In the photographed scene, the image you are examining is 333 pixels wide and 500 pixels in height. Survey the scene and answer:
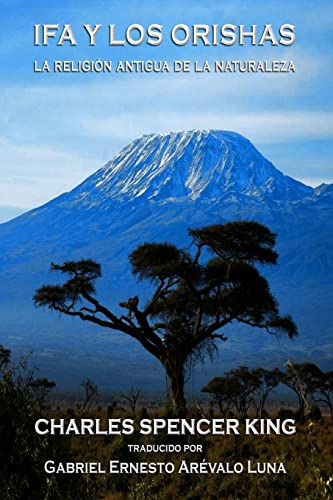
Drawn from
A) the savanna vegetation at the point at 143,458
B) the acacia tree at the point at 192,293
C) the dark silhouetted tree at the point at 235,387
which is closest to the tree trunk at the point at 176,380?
the acacia tree at the point at 192,293

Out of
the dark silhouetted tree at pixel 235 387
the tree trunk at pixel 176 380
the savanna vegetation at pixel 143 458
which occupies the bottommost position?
the savanna vegetation at pixel 143 458

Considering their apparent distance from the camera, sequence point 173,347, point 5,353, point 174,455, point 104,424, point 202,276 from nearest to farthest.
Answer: point 174,455
point 104,424
point 173,347
point 202,276
point 5,353

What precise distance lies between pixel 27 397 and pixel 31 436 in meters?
0.56

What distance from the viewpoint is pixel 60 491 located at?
12.0 metres

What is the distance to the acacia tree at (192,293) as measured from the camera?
27250mm

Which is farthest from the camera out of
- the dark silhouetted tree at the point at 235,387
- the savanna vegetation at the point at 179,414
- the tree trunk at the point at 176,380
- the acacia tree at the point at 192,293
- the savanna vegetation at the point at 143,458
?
the dark silhouetted tree at the point at 235,387

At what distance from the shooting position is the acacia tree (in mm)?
27250

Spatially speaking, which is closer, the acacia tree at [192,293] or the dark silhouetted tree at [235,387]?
the acacia tree at [192,293]

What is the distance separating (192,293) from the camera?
29.3m

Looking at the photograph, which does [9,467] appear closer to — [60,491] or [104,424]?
[60,491]

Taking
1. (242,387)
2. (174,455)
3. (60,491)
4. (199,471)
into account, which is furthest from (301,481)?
(242,387)

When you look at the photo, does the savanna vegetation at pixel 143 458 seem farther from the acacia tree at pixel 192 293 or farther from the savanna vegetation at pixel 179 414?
the acacia tree at pixel 192 293

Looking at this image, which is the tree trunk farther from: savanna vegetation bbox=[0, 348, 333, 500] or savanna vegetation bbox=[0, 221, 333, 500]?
savanna vegetation bbox=[0, 348, 333, 500]

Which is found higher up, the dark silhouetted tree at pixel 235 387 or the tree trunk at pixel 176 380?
the dark silhouetted tree at pixel 235 387
